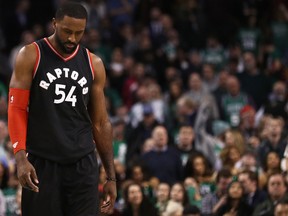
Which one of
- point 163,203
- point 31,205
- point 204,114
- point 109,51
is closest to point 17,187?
point 163,203

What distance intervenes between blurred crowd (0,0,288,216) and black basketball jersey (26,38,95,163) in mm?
3986

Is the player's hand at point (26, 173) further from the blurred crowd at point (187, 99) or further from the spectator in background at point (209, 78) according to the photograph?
the spectator in background at point (209, 78)

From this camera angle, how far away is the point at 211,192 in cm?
1080

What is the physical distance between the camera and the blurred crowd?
10.3 m

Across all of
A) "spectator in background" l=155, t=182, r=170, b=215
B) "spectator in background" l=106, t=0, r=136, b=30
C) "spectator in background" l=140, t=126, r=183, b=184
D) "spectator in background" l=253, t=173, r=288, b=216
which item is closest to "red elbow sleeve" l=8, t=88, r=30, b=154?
"spectator in background" l=253, t=173, r=288, b=216

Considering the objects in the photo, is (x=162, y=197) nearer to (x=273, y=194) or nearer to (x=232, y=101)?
(x=273, y=194)

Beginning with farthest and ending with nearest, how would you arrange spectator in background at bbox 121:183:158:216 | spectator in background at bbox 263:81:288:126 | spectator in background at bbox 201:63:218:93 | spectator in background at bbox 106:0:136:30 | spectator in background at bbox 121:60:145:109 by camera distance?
spectator in background at bbox 106:0:136:30 → spectator in background at bbox 201:63:218:93 → spectator in background at bbox 121:60:145:109 → spectator in background at bbox 263:81:288:126 → spectator in background at bbox 121:183:158:216

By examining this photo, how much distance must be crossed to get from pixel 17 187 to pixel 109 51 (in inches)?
244

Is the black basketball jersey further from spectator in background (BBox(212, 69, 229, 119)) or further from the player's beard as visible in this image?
spectator in background (BBox(212, 69, 229, 119))

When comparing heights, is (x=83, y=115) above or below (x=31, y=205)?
above

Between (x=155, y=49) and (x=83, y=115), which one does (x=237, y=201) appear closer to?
(x=83, y=115)

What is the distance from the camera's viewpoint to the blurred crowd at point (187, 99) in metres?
10.3

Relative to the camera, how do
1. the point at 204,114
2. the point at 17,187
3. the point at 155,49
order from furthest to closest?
1. the point at 155,49
2. the point at 204,114
3. the point at 17,187

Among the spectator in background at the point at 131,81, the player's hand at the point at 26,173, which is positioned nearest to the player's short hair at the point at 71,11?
the player's hand at the point at 26,173
